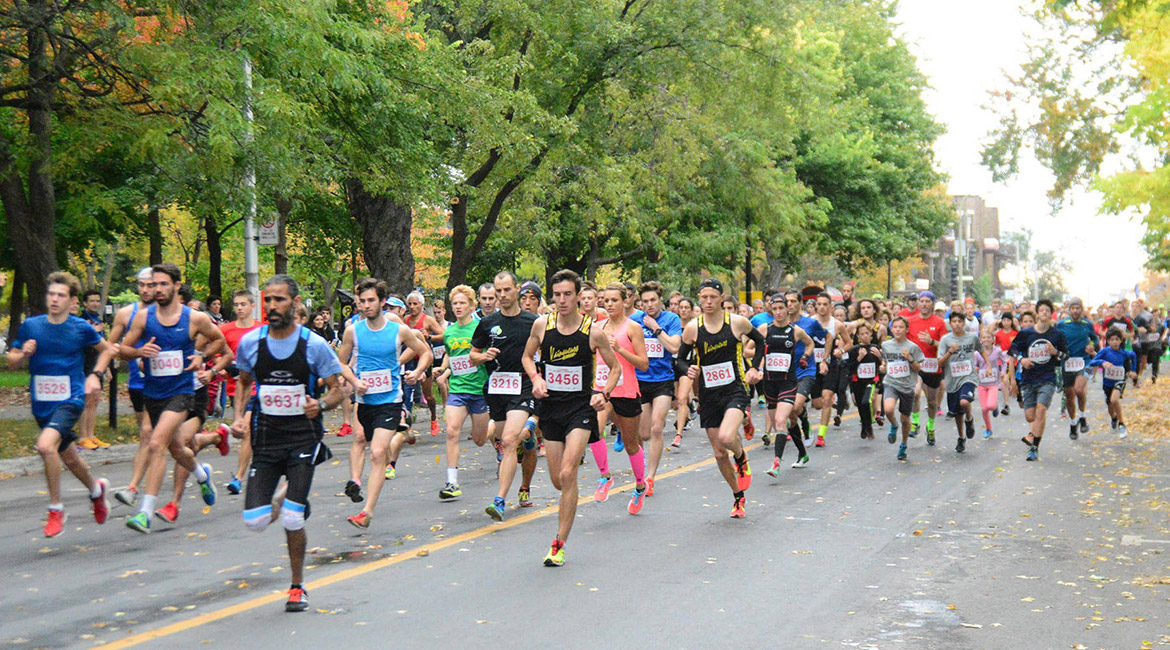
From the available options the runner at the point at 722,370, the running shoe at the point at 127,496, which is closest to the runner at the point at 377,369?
the running shoe at the point at 127,496

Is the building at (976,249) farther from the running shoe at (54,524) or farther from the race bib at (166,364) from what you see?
the running shoe at (54,524)

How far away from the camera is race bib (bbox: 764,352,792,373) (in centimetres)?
1484

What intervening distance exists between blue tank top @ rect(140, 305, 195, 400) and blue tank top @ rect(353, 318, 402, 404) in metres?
1.30

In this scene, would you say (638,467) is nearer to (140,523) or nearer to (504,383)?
(504,383)

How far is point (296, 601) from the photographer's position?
7.08m

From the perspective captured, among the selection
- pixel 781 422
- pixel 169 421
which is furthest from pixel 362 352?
pixel 781 422

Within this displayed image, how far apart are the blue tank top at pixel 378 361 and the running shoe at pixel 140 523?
1.82m

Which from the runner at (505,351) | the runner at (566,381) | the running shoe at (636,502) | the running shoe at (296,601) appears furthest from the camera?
the running shoe at (636,502)

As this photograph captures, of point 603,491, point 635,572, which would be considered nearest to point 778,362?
point 603,491

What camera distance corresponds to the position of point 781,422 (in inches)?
551

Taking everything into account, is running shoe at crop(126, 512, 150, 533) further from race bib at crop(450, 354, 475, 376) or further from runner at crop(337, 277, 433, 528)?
race bib at crop(450, 354, 475, 376)

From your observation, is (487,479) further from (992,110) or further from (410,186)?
(992,110)

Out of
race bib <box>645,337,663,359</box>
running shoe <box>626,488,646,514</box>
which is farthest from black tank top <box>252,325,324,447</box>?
race bib <box>645,337,663,359</box>

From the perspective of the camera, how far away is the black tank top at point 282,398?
292 inches
